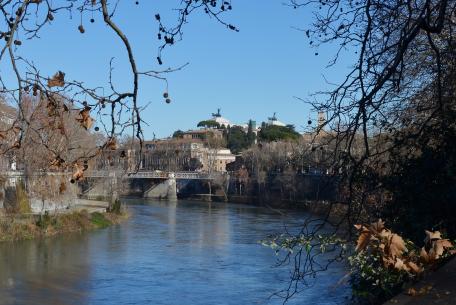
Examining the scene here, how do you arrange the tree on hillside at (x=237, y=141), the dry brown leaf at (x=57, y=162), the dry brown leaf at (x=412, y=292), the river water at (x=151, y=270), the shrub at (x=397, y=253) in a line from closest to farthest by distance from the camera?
1. the dry brown leaf at (x=57, y=162)
2. the dry brown leaf at (x=412, y=292)
3. the shrub at (x=397, y=253)
4. the river water at (x=151, y=270)
5. the tree on hillside at (x=237, y=141)

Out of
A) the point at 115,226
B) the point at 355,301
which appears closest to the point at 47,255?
the point at 115,226

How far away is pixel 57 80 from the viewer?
2.36 m

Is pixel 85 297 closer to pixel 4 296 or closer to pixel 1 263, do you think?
pixel 4 296

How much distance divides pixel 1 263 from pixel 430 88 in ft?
44.8

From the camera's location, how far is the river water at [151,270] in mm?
12516

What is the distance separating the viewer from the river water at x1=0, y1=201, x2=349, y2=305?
12.5 meters

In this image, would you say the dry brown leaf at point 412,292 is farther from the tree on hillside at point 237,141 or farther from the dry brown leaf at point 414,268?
the tree on hillside at point 237,141

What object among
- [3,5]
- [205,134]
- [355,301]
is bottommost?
[355,301]

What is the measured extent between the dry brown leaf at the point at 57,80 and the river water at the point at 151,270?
6.29 metres

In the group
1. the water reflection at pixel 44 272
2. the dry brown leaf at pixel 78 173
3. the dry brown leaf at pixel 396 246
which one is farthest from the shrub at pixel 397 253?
the water reflection at pixel 44 272

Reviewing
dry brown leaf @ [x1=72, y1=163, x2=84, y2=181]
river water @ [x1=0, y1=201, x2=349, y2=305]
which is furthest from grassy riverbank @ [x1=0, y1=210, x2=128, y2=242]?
dry brown leaf @ [x1=72, y1=163, x2=84, y2=181]

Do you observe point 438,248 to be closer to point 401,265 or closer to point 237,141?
point 401,265

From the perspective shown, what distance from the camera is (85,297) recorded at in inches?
508

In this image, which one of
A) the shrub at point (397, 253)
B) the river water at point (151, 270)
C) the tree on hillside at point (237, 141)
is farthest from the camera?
the tree on hillside at point (237, 141)
